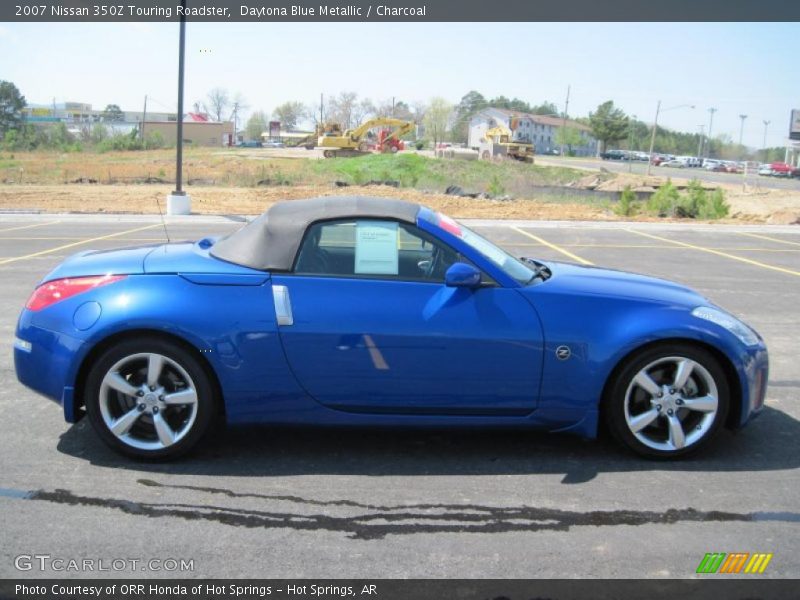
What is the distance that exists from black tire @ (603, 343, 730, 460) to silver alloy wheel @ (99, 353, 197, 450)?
231cm

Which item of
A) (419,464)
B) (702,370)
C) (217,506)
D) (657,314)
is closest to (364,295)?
(419,464)

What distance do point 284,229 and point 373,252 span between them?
523 mm

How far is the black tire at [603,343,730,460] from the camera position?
4246 mm

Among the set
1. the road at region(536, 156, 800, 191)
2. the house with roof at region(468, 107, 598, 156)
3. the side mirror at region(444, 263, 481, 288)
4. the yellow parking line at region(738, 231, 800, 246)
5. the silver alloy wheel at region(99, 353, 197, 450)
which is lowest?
the silver alloy wheel at region(99, 353, 197, 450)

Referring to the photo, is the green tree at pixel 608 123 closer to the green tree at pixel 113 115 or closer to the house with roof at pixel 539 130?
the house with roof at pixel 539 130

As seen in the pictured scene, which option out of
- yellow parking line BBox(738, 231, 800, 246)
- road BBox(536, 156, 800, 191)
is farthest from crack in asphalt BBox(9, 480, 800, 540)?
road BBox(536, 156, 800, 191)

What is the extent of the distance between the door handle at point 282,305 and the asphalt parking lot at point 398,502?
0.81 meters

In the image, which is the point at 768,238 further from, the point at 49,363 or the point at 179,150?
the point at 49,363

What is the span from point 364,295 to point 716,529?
81.7 inches

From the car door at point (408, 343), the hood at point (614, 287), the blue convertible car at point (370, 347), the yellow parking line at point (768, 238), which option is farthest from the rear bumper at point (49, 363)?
the yellow parking line at point (768, 238)

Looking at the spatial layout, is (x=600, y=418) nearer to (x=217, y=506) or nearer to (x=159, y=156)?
(x=217, y=506)

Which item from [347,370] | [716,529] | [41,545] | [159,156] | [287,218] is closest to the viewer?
[41,545]

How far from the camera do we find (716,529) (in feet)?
11.8

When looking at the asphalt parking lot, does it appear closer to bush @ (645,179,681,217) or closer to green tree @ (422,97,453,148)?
bush @ (645,179,681,217)
